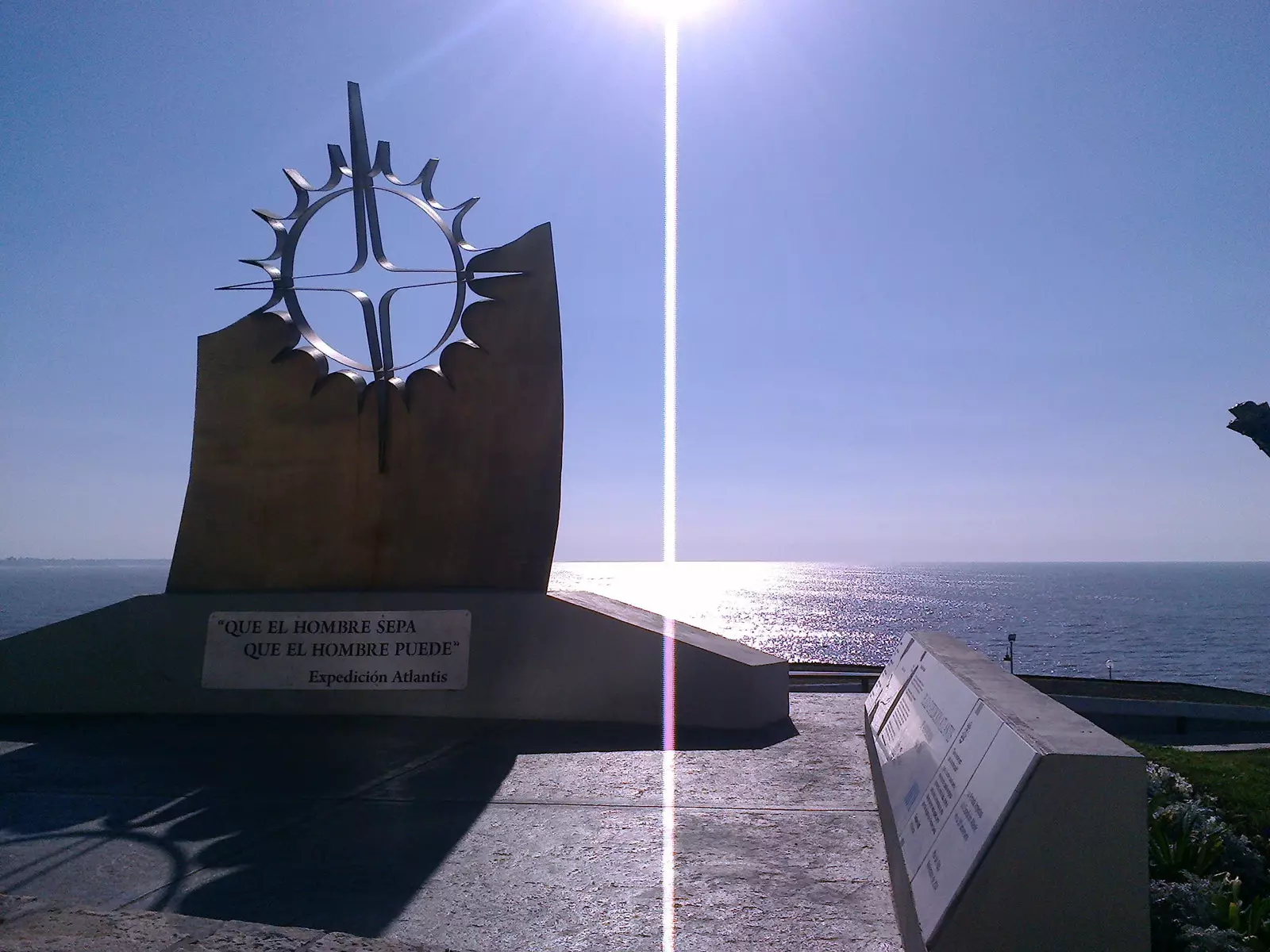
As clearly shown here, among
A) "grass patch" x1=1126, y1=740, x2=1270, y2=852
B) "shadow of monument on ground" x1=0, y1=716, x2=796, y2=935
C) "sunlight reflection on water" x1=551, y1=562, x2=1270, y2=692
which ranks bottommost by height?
"sunlight reflection on water" x1=551, y1=562, x2=1270, y2=692

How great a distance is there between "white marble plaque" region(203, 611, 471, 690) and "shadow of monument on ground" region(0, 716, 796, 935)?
376 mm

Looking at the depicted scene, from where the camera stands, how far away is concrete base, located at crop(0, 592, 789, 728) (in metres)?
8.94

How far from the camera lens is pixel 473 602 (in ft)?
30.7

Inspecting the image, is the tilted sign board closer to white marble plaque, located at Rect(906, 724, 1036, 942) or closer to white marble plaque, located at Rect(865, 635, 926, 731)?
white marble plaque, located at Rect(906, 724, 1036, 942)

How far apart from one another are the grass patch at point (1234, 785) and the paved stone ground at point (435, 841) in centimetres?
243

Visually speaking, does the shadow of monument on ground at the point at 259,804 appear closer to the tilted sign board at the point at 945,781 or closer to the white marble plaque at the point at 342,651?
the white marble plaque at the point at 342,651

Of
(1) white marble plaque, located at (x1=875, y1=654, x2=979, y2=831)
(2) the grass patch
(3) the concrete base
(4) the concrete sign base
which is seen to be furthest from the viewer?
(3) the concrete base

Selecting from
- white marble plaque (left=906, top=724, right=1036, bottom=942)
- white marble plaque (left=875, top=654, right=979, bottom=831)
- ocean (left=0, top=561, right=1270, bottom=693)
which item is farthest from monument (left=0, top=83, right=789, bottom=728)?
ocean (left=0, top=561, right=1270, bottom=693)

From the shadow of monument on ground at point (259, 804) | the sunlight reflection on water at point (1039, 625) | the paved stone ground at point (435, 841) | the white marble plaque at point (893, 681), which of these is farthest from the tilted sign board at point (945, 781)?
the sunlight reflection on water at point (1039, 625)

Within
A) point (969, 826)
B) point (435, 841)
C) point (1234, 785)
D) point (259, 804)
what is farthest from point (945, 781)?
point (1234, 785)

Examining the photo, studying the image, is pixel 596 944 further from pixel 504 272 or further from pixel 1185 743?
pixel 1185 743

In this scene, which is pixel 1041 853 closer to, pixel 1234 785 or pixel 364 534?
pixel 1234 785

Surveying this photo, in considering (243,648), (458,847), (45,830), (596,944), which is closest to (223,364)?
(243,648)

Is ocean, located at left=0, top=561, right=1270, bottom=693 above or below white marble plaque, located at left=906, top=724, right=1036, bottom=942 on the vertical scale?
below
